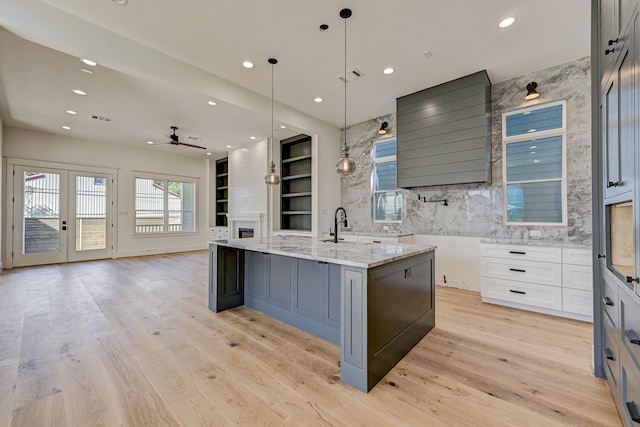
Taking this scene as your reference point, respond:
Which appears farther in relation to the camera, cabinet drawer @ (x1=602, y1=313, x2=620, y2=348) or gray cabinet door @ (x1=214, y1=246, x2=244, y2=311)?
gray cabinet door @ (x1=214, y1=246, x2=244, y2=311)

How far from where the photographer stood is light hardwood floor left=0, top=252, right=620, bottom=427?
165 cm

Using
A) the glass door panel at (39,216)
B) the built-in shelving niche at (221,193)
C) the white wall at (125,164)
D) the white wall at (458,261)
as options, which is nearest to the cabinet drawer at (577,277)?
the white wall at (458,261)

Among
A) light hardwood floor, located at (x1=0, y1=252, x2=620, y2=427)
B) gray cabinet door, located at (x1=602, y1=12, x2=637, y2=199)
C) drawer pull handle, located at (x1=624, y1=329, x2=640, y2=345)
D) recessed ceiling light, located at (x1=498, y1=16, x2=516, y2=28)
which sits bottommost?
light hardwood floor, located at (x1=0, y1=252, x2=620, y2=427)

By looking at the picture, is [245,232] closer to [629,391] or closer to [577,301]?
[577,301]

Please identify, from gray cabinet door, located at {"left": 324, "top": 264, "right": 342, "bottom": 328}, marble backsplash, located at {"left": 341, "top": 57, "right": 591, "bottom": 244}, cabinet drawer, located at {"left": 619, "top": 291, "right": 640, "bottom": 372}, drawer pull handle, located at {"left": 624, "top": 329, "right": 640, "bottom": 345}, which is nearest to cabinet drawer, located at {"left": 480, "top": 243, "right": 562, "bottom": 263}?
marble backsplash, located at {"left": 341, "top": 57, "right": 591, "bottom": 244}

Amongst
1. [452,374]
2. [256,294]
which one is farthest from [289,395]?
[256,294]

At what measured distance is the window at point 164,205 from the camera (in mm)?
8180

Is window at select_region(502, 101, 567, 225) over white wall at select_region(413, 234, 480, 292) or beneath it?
over

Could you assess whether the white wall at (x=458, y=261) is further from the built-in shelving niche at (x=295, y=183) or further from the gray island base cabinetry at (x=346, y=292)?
the built-in shelving niche at (x=295, y=183)

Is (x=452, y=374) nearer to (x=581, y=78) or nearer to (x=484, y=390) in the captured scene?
(x=484, y=390)

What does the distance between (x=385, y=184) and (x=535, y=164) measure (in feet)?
8.18

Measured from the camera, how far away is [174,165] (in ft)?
29.0

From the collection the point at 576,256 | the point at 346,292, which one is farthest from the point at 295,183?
the point at 576,256

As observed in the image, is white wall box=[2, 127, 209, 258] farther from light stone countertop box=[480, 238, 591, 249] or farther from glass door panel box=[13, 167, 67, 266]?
light stone countertop box=[480, 238, 591, 249]
